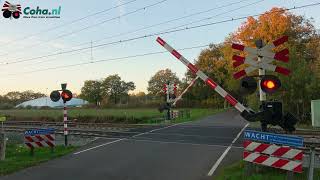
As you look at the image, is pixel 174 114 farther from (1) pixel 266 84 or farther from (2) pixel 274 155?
(1) pixel 266 84

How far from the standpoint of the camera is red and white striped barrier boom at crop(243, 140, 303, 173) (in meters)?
8.48

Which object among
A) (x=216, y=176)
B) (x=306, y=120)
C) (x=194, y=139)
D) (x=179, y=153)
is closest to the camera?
(x=216, y=176)

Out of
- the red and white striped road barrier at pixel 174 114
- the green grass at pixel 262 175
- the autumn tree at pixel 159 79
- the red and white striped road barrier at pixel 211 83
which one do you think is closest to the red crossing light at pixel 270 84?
the red and white striped road barrier at pixel 211 83

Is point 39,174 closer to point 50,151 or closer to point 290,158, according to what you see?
point 50,151

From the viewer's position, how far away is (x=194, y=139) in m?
22.0

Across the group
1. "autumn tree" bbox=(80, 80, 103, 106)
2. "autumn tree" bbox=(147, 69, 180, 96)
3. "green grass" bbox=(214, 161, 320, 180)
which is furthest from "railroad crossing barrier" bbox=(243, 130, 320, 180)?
"autumn tree" bbox=(80, 80, 103, 106)

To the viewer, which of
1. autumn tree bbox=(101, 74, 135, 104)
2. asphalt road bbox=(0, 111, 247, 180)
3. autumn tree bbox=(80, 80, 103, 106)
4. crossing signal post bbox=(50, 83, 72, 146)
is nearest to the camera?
asphalt road bbox=(0, 111, 247, 180)

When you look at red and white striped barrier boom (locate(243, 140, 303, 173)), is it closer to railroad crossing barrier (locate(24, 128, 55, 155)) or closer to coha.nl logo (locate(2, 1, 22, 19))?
railroad crossing barrier (locate(24, 128, 55, 155))

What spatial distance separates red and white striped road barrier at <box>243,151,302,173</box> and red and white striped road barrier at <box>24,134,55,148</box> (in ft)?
33.7

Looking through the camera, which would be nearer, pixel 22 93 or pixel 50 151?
pixel 50 151

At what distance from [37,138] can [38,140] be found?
100mm

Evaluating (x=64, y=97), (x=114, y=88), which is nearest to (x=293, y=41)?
(x=64, y=97)

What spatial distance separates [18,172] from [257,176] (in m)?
7.69

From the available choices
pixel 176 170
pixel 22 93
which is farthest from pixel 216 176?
pixel 22 93
